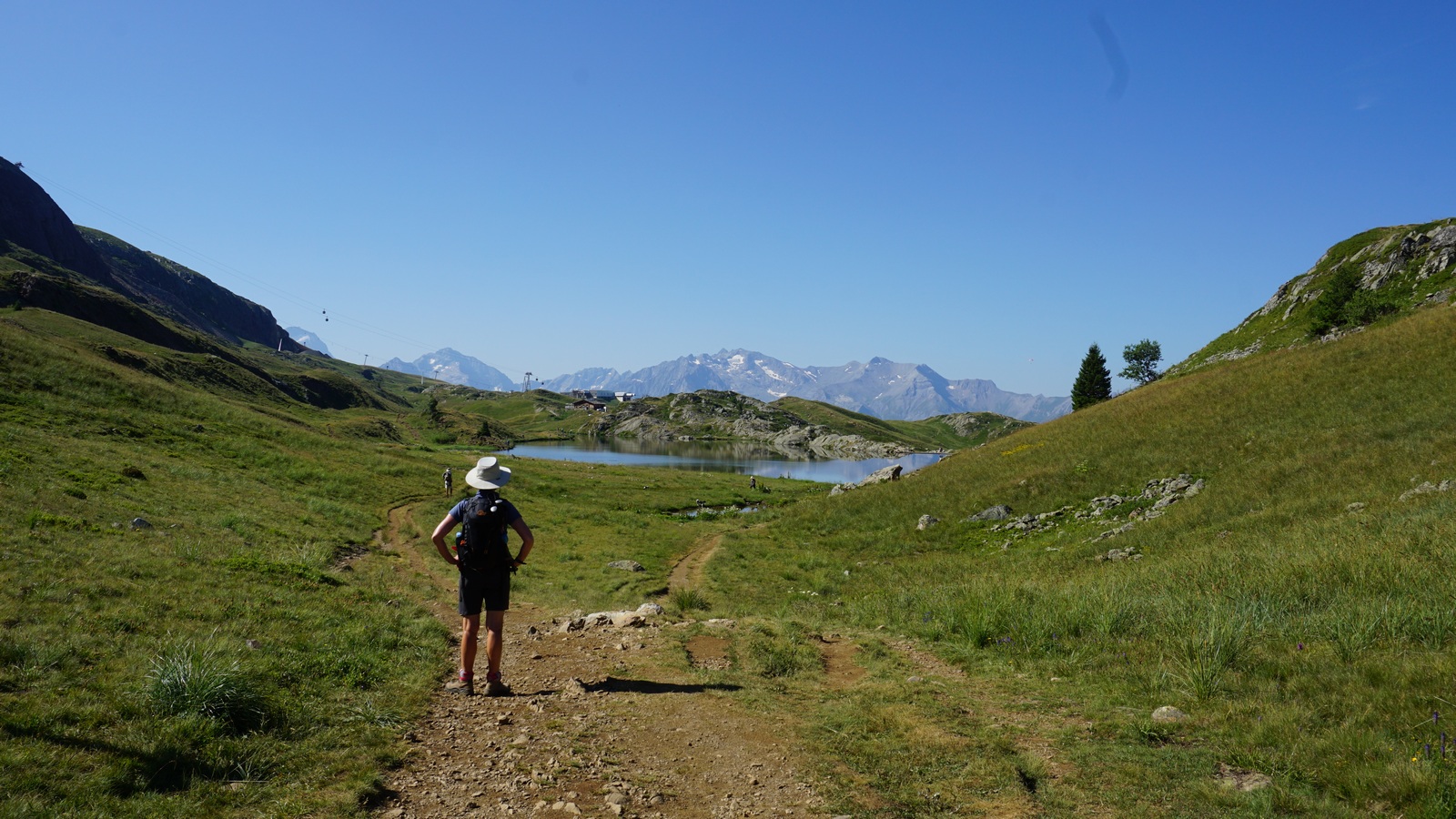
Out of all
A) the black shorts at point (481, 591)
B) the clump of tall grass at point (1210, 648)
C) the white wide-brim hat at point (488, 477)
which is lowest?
the black shorts at point (481, 591)

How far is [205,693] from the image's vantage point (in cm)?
793

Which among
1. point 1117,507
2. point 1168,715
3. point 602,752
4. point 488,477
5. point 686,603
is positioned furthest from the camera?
point 1117,507

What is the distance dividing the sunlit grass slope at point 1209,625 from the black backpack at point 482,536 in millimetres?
5631

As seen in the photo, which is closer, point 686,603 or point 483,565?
point 483,565

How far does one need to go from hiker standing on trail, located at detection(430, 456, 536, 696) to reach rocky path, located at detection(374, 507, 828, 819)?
0.50 metres

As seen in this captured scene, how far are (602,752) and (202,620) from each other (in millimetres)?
8473

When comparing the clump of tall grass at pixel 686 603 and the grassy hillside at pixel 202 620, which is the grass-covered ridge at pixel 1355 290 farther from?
the grassy hillside at pixel 202 620

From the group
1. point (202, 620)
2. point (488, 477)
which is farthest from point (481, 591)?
point (202, 620)

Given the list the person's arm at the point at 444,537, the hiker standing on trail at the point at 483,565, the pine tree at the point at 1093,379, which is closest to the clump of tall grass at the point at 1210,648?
the hiker standing on trail at the point at 483,565

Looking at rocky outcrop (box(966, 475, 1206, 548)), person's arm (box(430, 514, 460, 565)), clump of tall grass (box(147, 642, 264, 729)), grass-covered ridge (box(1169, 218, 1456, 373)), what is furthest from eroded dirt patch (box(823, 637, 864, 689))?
grass-covered ridge (box(1169, 218, 1456, 373))

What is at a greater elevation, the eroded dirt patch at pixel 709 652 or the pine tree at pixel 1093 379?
the pine tree at pixel 1093 379

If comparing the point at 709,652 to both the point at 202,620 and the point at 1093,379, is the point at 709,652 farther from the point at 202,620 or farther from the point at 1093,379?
the point at 1093,379

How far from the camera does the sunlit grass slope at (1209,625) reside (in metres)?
6.77

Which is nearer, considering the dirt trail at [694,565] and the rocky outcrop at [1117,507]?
the rocky outcrop at [1117,507]
